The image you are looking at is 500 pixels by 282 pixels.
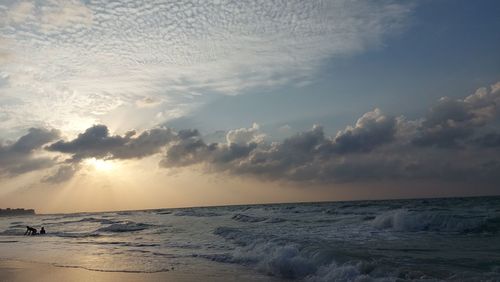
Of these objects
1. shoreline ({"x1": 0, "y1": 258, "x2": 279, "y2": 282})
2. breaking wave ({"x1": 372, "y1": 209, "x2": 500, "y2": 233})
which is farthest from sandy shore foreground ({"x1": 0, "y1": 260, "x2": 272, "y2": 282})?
breaking wave ({"x1": 372, "y1": 209, "x2": 500, "y2": 233})

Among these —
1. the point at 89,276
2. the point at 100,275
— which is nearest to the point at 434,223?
the point at 100,275

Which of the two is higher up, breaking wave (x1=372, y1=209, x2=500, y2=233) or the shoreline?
breaking wave (x1=372, y1=209, x2=500, y2=233)

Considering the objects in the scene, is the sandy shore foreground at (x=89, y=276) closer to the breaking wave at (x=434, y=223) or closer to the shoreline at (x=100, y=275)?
the shoreline at (x=100, y=275)

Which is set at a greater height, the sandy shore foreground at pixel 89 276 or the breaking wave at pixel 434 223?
the breaking wave at pixel 434 223

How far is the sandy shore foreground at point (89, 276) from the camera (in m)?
13.2

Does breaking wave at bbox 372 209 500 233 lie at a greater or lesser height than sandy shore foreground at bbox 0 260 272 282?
greater

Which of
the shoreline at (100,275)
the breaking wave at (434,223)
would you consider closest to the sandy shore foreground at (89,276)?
the shoreline at (100,275)

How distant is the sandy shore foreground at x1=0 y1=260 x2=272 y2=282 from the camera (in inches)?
521

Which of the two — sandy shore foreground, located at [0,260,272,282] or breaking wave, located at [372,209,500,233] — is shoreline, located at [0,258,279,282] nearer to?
sandy shore foreground, located at [0,260,272,282]

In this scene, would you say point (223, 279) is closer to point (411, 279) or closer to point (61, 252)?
point (411, 279)

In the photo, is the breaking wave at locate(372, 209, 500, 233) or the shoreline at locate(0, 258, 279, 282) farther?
the breaking wave at locate(372, 209, 500, 233)

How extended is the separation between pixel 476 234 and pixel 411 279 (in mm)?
15967

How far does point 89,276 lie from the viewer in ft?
46.0

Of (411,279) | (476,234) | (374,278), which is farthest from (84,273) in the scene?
(476,234)
